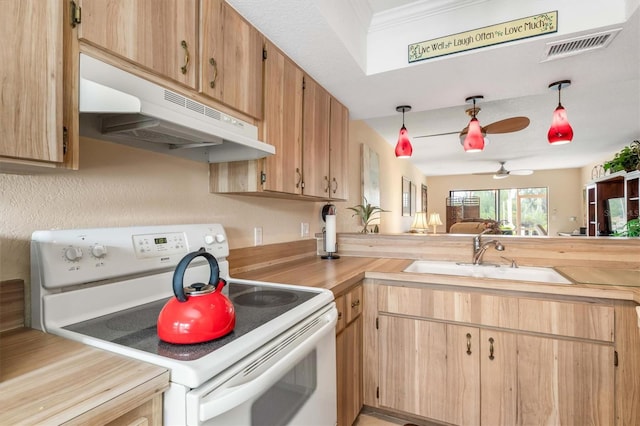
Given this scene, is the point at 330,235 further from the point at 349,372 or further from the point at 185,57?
the point at 185,57

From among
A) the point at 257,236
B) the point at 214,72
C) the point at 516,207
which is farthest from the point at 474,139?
the point at 516,207

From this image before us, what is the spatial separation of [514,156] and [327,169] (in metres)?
5.41

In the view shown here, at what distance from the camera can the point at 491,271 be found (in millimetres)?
1986

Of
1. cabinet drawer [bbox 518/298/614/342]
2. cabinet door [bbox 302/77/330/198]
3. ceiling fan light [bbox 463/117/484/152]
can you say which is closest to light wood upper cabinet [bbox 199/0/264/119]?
cabinet door [bbox 302/77/330/198]

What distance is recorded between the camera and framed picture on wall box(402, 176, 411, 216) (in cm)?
578

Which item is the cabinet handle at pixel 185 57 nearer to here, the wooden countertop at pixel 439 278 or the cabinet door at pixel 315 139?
the cabinet door at pixel 315 139

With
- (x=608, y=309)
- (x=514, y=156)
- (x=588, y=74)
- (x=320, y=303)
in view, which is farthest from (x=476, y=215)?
(x=320, y=303)

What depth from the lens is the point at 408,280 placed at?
1.69 metres

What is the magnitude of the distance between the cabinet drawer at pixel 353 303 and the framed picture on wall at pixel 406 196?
4.28 meters

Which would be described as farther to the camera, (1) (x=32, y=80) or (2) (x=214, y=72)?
(2) (x=214, y=72)

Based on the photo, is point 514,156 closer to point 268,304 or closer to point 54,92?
point 268,304


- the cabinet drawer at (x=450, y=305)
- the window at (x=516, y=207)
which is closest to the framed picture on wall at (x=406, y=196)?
the window at (x=516, y=207)

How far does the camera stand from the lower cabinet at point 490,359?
4.57ft

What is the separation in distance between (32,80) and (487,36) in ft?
6.16
